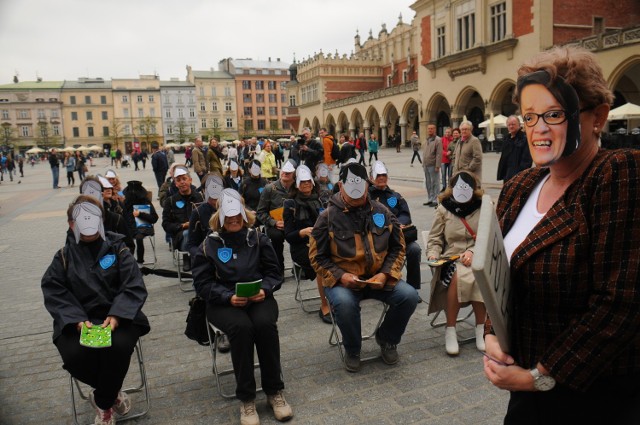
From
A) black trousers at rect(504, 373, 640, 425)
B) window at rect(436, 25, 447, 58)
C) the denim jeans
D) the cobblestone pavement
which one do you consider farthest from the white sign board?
window at rect(436, 25, 447, 58)

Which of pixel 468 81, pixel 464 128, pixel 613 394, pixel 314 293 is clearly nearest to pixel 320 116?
pixel 468 81

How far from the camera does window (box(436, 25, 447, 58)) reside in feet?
123

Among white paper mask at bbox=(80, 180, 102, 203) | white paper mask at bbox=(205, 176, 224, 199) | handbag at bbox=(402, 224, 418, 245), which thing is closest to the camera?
handbag at bbox=(402, 224, 418, 245)

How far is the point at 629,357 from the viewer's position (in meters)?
1.53

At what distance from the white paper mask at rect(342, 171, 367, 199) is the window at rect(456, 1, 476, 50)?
32.9 metres

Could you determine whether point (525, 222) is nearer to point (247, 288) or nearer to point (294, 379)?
point (247, 288)

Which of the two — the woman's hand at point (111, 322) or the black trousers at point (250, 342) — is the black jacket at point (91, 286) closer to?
the woman's hand at point (111, 322)

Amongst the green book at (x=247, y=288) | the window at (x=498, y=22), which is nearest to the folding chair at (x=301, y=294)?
the green book at (x=247, y=288)

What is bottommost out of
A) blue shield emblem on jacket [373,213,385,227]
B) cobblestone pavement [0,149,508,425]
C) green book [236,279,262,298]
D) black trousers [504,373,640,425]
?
cobblestone pavement [0,149,508,425]

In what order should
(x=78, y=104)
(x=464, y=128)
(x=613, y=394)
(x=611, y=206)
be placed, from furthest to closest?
(x=78, y=104)
(x=464, y=128)
(x=613, y=394)
(x=611, y=206)

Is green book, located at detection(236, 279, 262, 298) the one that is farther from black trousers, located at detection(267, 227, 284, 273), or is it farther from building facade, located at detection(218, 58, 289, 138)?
building facade, located at detection(218, 58, 289, 138)

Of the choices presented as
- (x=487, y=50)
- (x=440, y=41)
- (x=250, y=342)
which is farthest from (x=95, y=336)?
(x=440, y=41)

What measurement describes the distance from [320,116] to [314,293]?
59.5 m

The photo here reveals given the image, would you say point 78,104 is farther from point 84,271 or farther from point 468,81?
point 84,271
